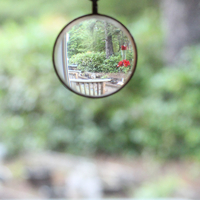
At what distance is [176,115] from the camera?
2.18 metres

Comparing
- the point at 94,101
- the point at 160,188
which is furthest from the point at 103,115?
the point at 160,188

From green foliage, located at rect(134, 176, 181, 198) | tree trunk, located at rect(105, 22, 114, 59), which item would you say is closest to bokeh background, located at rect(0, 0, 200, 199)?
green foliage, located at rect(134, 176, 181, 198)

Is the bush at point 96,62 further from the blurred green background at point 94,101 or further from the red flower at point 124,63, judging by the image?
the blurred green background at point 94,101

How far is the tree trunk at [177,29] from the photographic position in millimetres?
1969

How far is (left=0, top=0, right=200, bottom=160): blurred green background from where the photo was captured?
2.13 m

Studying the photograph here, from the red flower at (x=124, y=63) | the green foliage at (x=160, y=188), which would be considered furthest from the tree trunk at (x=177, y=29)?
the red flower at (x=124, y=63)

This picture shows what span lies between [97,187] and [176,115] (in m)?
0.89

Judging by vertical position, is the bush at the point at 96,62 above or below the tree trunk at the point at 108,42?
below

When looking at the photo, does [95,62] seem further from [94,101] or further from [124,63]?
[94,101]

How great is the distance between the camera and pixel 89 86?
0.64 metres

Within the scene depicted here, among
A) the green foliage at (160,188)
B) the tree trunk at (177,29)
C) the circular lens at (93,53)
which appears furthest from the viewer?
the green foliage at (160,188)

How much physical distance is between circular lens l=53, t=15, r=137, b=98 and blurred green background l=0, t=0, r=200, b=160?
1461 millimetres

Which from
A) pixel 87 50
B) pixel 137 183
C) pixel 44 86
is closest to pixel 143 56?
pixel 44 86

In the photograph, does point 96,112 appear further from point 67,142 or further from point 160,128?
point 160,128
